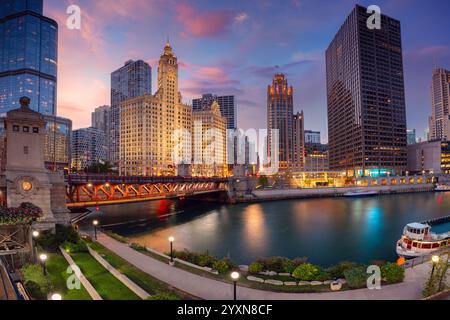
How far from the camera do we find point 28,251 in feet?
69.8

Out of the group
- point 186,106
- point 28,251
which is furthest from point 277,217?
point 186,106

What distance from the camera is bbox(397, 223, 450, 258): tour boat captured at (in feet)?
100

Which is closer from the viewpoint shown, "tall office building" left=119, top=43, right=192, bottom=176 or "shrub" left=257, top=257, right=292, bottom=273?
"shrub" left=257, top=257, right=292, bottom=273

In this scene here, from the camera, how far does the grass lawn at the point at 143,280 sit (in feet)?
51.1

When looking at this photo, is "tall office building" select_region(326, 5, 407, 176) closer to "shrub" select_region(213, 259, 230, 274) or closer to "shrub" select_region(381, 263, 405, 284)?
"shrub" select_region(381, 263, 405, 284)

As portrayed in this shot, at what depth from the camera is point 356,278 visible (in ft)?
55.2

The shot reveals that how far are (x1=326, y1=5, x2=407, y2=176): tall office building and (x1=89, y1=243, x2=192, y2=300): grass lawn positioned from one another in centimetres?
16695

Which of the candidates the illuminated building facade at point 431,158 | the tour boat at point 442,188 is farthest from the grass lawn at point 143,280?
the illuminated building facade at point 431,158

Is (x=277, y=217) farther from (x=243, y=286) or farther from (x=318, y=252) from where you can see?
(x=243, y=286)

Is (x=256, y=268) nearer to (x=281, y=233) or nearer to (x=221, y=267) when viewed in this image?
(x=221, y=267)

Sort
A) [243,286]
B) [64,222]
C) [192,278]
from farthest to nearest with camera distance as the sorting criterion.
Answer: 1. [64,222]
2. [192,278]
3. [243,286]

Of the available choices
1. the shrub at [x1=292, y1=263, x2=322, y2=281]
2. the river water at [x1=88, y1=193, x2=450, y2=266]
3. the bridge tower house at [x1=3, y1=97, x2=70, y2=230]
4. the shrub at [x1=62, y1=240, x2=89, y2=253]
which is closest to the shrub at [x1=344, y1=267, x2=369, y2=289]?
the shrub at [x1=292, y1=263, x2=322, y2=281]
